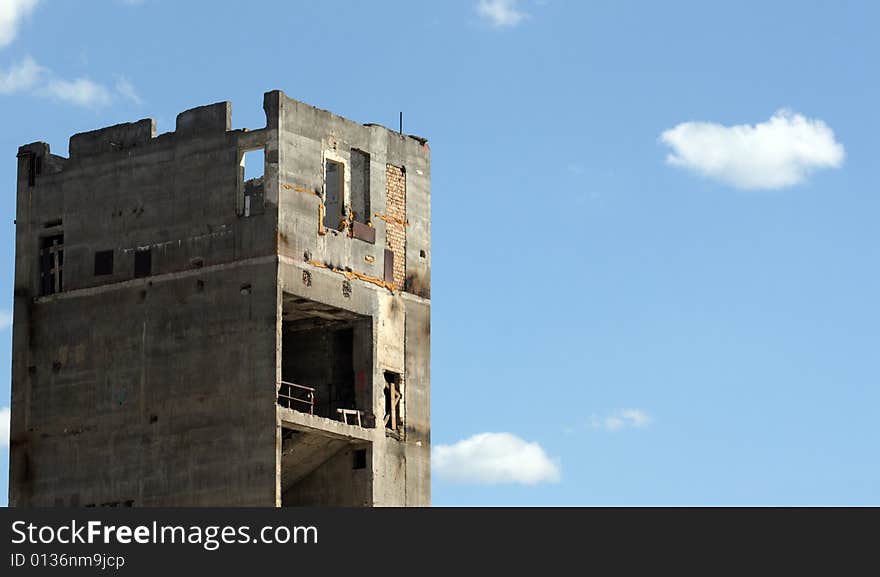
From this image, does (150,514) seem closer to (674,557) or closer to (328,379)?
(674,557)

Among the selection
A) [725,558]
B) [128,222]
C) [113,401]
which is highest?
[128,222]

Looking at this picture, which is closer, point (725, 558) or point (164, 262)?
point (725, 558)

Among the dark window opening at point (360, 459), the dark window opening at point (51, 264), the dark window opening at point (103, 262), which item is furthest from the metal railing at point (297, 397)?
Result: the dark window opening at point (51, 264)

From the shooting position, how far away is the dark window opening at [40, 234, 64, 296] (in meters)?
54.8

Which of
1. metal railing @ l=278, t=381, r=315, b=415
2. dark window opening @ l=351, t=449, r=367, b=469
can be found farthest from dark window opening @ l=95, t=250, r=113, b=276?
dark window opening @ l=351, t=449, r=367, b=469

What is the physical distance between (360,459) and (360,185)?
5.89 m

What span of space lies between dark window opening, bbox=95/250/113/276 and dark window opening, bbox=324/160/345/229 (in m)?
4.61

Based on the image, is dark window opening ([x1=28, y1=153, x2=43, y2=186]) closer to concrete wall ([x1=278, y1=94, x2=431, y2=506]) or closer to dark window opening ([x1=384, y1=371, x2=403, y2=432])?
concrete wall ([x1=278, y1=94, x2=431, y2=506])

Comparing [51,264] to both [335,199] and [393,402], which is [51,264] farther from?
[393,402]

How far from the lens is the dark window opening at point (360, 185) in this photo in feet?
179

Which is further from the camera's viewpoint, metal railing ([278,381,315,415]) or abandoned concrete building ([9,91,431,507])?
metal railing ([278,381,315,415])

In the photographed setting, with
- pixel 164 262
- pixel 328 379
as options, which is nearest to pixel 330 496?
pixel 328 379

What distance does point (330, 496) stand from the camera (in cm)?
5391

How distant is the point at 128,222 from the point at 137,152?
157 centimetres
